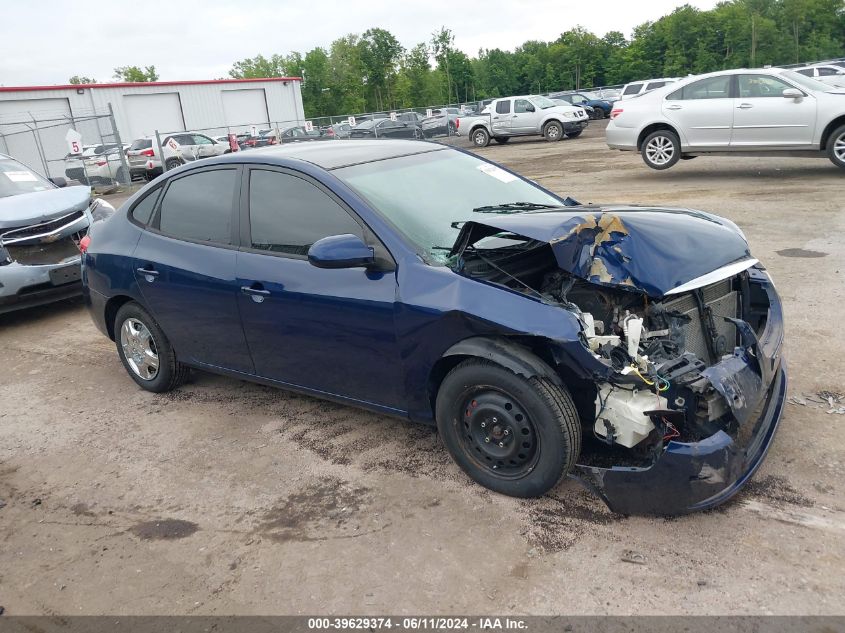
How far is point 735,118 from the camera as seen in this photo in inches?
461

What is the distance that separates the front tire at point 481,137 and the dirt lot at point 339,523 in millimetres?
22656

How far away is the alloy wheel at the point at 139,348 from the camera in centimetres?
504

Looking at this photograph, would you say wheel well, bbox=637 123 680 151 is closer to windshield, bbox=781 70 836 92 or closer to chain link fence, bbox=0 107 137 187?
windshield, bbox=781 70 836 92

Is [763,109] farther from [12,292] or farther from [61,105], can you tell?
[61,105]

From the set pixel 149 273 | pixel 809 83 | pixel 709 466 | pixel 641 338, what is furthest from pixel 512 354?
pixel 809 83

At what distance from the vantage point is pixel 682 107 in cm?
1227

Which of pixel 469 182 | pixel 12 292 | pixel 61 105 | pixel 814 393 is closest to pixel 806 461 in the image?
pixel 814 393

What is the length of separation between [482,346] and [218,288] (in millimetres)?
1850

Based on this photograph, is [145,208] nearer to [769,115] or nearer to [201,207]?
[201,207]

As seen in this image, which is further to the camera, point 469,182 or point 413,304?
point 469,182

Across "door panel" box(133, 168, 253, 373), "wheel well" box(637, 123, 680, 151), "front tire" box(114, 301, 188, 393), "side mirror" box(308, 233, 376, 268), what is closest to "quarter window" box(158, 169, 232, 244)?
"door panel" box(133, 168, 253, 373)

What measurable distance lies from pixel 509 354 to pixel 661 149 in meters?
11.0

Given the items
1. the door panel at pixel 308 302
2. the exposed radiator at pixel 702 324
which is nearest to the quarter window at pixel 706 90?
the exposed radiator at pixel 702 324

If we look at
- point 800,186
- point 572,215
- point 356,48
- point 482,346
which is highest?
point 356,48
